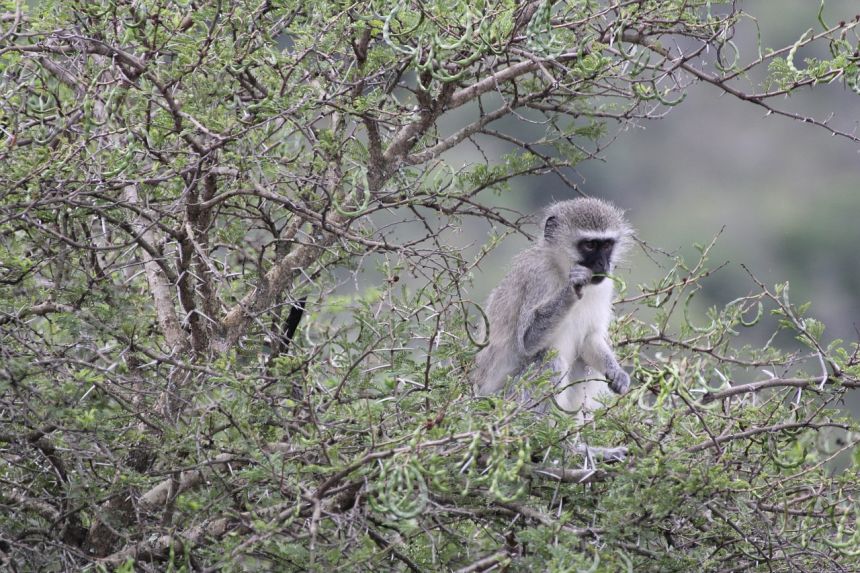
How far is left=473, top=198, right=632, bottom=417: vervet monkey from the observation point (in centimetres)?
569

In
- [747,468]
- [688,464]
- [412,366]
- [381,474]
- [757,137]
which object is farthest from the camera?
[757,137]

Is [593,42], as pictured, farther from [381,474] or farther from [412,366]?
[381,474]

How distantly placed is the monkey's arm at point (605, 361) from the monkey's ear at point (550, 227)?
0.55 meters

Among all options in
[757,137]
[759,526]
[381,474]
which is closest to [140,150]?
[381,474]

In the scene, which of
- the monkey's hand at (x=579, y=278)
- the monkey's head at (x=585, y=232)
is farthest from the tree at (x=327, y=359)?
the monkey's head at (x=585, y=232)

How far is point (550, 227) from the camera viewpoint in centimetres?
591

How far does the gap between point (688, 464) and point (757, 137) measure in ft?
123

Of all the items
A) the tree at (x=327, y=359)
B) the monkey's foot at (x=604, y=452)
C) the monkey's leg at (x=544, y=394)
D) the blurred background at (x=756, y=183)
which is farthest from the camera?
the blurred background at (x=756, y=183)

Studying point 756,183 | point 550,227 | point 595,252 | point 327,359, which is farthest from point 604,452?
point 756,183

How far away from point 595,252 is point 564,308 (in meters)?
0.35

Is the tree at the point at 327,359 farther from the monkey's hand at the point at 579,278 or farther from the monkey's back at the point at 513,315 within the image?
the monkey's back at the point at 513,315

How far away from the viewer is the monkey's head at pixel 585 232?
5.78 m

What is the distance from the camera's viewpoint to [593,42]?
425cm

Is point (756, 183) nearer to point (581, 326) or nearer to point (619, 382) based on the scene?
point (581, 326)
